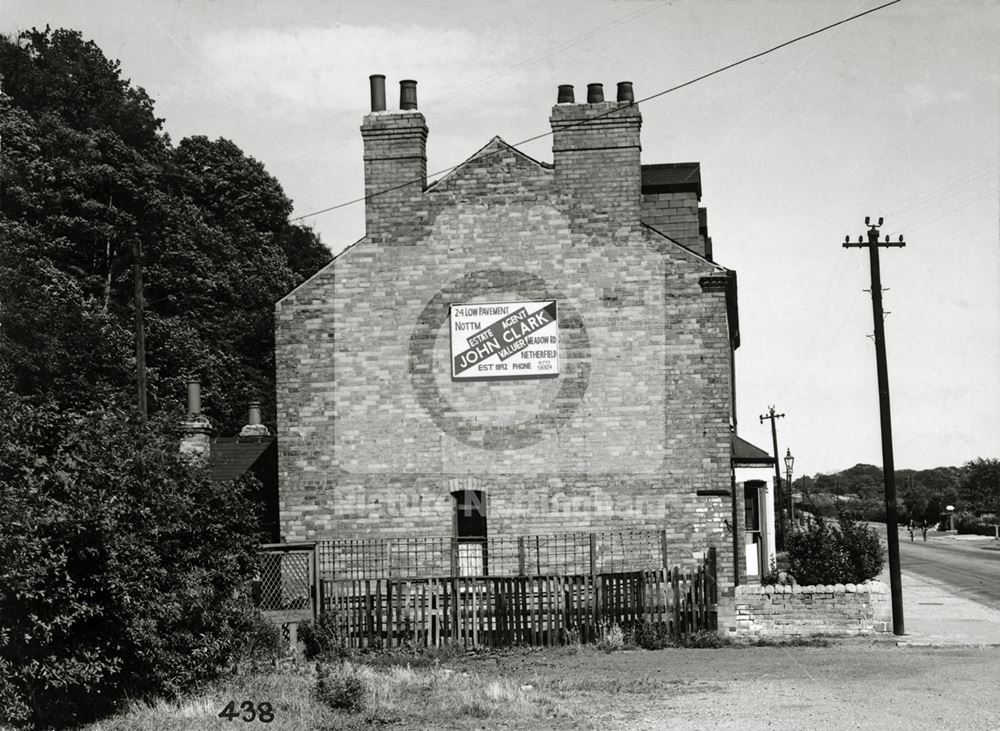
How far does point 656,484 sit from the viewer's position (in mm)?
21734

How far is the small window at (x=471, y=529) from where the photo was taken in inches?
871

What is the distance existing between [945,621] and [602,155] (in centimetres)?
1116

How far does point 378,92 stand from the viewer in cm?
2323

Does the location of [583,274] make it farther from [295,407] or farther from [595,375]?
[295,407]

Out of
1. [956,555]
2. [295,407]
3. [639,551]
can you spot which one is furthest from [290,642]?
[956,555]

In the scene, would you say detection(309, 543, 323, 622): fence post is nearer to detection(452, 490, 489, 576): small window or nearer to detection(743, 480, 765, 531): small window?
detection(452, 490, 489, 576): small window

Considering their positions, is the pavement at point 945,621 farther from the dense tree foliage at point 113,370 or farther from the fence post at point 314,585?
the dense tree foliage at point 113,370

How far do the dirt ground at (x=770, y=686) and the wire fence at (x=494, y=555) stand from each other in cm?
323

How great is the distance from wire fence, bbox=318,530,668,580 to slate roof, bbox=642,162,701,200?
8.72m

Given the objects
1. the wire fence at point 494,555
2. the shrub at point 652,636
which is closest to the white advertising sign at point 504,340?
the wire fence at point 494,555

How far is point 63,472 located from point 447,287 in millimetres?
11008

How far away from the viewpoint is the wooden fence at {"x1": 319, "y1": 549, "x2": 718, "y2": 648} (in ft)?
63.4

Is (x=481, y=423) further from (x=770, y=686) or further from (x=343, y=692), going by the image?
(x=343, y=692)

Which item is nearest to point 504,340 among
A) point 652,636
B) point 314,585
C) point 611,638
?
point 314,585
